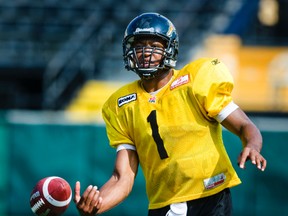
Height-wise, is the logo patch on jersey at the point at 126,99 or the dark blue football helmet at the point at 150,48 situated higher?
the dark blue football helmet at the point at 150,48

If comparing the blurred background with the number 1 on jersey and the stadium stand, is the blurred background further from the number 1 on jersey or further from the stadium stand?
the number 1 on jersey

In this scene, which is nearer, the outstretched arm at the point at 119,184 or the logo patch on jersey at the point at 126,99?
the outstretched arm at the point at 119,184

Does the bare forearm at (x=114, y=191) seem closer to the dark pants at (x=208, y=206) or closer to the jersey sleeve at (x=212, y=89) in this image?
the dark pants at (x=208, y=206)

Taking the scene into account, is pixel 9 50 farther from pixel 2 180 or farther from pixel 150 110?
pixel 150 110

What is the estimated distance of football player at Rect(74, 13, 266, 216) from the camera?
16.6ft

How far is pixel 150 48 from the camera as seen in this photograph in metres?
5.14

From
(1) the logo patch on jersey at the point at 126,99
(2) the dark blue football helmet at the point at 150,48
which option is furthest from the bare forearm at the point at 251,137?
(1) the logo patch on jersey at the point at 126,99

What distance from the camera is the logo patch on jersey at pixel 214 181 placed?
5.07m

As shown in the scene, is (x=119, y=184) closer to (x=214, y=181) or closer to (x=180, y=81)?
(x=214, y=181)

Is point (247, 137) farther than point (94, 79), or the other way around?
point (94, 79)

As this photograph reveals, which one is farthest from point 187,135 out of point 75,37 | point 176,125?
point 75,37

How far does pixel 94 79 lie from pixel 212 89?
30.3 ft

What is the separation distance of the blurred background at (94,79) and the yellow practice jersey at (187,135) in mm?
4117

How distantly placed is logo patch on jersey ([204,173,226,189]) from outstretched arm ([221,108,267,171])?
305mm
